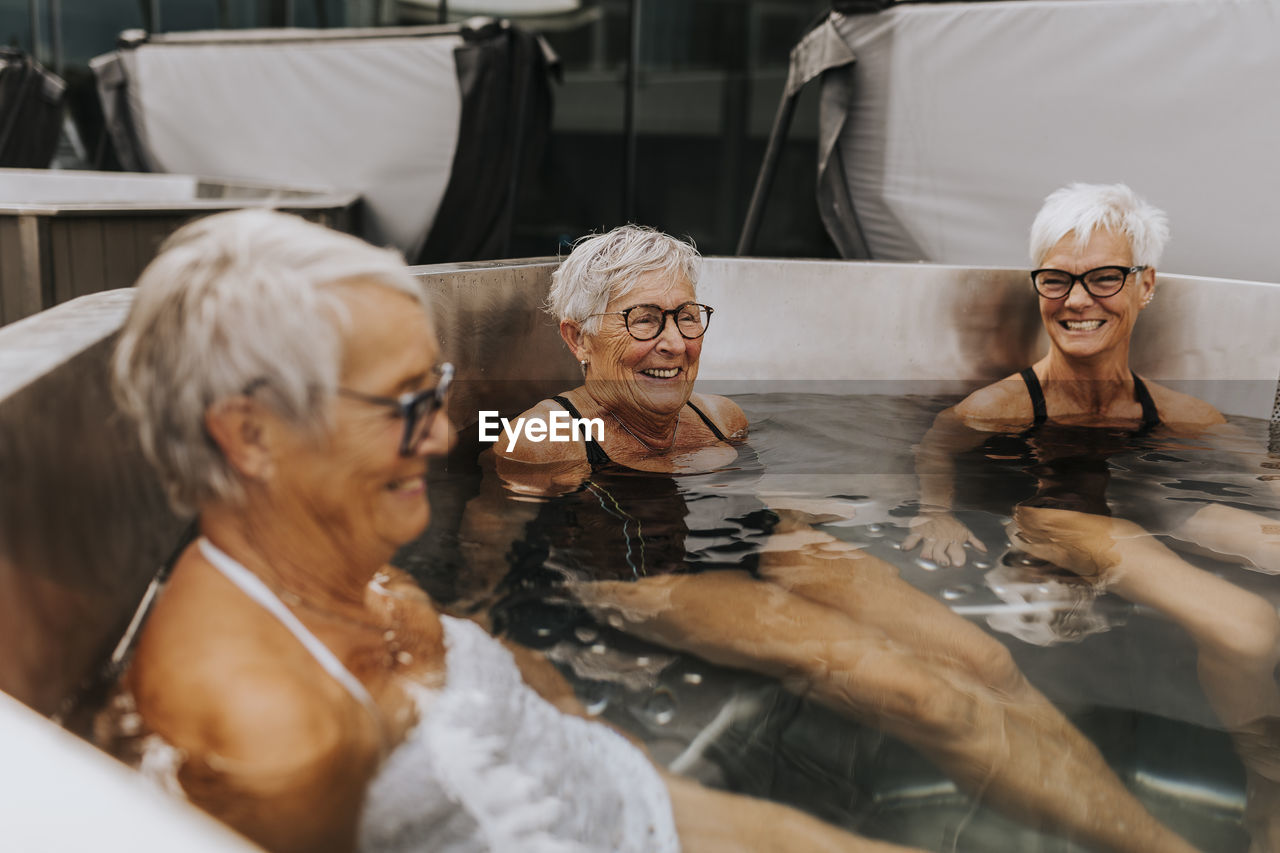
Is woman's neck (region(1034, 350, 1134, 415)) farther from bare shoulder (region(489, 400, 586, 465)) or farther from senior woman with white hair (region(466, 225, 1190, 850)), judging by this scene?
bare shoulder (region(489, 400, 586, 465))

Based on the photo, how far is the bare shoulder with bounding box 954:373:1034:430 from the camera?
2.77 metres

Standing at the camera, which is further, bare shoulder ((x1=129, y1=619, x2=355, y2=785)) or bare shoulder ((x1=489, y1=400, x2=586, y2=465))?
bare shoulder ((x1=489, y1=400, x2=586, y2=465))

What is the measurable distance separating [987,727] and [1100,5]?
3429 mm

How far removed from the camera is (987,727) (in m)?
1.39

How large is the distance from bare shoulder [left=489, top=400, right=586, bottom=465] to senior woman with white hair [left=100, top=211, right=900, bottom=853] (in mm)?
1069

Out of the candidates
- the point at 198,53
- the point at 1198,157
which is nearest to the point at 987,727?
the point at 1198,157

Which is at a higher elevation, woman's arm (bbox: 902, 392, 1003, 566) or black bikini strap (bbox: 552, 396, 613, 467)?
black bikini strap (bbox: 552, 396, 613, 467)

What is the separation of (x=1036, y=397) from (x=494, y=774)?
86.6 inches

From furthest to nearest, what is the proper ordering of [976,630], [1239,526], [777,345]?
1. [777,345]
2. [1239,526]
3. [976,630]

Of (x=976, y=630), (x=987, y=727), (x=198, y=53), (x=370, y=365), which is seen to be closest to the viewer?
(x=370, y=365)

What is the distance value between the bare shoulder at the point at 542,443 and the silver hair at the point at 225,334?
1234mm

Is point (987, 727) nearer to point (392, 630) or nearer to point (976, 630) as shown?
point (976, 630)

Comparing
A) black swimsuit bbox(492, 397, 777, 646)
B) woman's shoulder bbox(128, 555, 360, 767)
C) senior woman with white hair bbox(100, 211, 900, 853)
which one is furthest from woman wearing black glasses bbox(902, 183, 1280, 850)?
woman's shoulder bbox(128, 555, 360, 767)

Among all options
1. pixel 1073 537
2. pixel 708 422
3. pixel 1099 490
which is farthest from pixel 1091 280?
pixel 708 422
